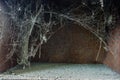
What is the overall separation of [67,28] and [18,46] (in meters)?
0.64

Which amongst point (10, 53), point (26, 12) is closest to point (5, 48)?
point (10, 53)

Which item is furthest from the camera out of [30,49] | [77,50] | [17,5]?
[77,50]

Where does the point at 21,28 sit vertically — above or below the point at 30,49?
above

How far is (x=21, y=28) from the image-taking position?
5.63 ft

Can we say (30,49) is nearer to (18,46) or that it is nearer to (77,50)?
(18,46)

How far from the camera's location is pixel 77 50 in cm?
217

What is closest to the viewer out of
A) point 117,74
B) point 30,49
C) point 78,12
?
point 117,74

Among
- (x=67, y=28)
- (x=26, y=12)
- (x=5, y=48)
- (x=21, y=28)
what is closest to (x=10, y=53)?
(x=5, y=48)

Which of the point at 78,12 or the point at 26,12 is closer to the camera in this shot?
the point at 26,12

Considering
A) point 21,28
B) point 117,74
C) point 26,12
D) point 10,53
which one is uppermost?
point 26,12

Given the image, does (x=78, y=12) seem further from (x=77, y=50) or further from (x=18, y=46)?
(x=18, y=46)

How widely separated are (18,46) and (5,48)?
0.17m

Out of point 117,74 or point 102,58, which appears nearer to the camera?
point 117,74

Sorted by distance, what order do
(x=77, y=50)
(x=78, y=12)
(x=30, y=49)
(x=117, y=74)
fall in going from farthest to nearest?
(x=77, y=50) < (x=78, y=12) < (x=30, y=49) < (x=117, y=74)
